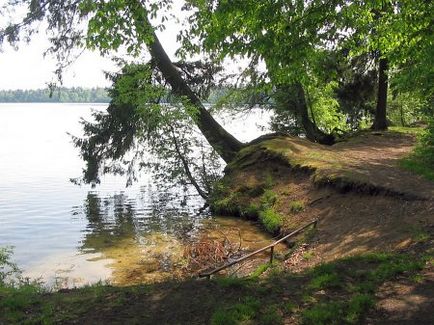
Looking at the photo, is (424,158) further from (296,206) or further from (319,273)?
(319,273)

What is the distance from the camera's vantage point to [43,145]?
49750 mm

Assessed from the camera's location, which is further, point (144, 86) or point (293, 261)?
point (144, 86)

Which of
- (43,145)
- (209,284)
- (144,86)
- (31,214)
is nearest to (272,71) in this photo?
(209,284)

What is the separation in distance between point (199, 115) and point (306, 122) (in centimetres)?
655

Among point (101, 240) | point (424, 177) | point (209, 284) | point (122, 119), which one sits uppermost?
point (122, 119)

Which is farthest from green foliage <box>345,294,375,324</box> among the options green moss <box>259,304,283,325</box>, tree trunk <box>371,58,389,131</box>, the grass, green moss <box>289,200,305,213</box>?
tree trunk <box>371,58,389,131</box>

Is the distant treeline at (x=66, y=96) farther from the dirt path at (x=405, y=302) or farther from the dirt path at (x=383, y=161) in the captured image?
the dirt path at (x=405, y=302)

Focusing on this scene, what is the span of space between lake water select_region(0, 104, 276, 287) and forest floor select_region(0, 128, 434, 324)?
82.1 inches

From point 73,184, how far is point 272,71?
21563 millimetres

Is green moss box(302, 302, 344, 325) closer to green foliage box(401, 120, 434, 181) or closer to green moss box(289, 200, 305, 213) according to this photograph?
green moss box(289, 200, 305, 213)

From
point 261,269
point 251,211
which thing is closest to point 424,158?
point 251,211

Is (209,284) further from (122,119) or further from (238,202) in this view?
(122,119)

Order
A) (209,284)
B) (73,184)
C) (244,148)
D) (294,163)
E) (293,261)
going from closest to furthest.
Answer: (209,284) → (293,261) → (294,163) → (244,148) → (73,184)

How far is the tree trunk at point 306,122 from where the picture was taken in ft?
79.4
